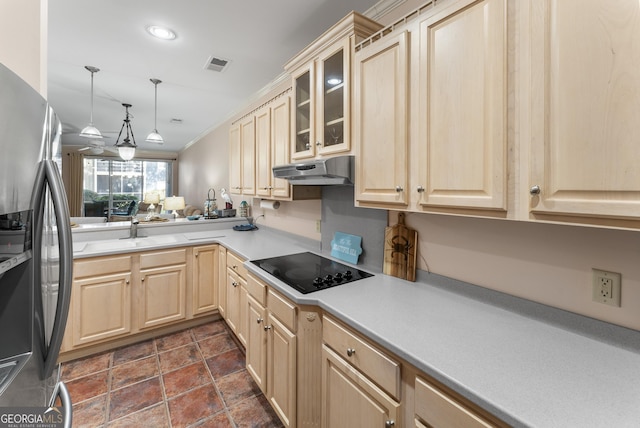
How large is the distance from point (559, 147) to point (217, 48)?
2.59m

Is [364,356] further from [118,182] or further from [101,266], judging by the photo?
[118,182]

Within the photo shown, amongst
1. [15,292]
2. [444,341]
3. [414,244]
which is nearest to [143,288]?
[15,292]

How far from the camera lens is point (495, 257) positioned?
Result: 4.32 ft

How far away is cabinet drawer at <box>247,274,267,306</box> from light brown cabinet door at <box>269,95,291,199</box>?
0.78 m

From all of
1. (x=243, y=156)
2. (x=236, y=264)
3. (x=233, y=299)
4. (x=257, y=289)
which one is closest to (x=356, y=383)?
(x=257, y=289)

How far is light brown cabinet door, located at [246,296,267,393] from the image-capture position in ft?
5.90

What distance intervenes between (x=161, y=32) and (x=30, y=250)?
2257mm

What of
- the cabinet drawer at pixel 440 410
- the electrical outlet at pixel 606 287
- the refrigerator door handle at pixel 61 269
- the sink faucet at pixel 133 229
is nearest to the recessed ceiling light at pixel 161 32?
the sink faucet at pixel 133 229

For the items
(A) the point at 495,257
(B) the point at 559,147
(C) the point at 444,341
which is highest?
(B) the point at 559,147

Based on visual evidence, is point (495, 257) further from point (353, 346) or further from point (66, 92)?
point (66, 92)

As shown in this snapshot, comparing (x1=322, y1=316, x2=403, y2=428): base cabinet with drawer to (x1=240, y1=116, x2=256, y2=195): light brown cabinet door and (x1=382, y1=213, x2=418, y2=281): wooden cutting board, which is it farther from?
(x1=240, y1=116, x2=256, y2=195): light brown cabinet door

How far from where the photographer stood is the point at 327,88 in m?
1.86

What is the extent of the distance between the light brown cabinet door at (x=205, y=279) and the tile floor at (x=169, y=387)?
33 centimetres

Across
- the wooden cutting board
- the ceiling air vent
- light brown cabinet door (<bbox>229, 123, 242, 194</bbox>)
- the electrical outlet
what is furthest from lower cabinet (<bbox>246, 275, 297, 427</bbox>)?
the ceiling air vent
